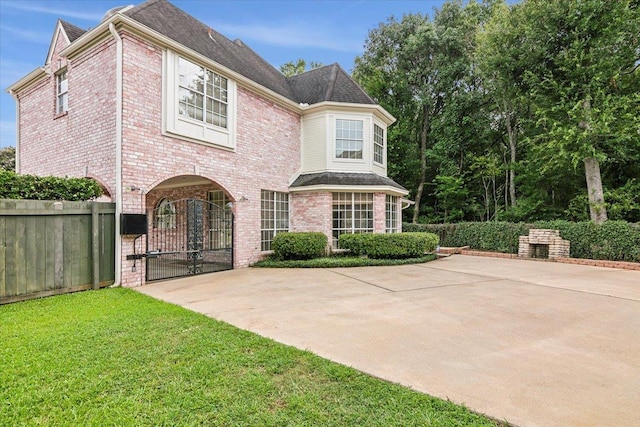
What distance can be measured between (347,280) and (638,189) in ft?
43.6

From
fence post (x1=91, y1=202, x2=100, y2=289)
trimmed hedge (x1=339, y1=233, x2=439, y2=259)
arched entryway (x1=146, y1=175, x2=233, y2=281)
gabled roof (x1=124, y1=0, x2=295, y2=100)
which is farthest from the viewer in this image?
trimmed hedge (x1=339, y1=233, x2=439, y2=259)

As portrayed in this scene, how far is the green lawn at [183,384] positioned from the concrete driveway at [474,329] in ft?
1.11

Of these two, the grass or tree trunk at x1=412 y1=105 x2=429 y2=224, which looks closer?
the grass

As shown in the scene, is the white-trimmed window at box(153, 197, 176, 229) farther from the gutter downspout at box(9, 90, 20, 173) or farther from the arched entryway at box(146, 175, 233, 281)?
the gutter downspout at box(9, 90, 20, 173)

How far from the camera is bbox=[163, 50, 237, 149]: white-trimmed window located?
779 centimetres

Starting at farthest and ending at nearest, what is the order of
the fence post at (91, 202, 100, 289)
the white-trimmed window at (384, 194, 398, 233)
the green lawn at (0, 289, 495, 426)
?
the white-trimmed window at (384, 194, 398, 233), the fence post at (91, 202, 100, 289), the green lawn at (0, 289, 495, 426)

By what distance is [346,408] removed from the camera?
90.4 inches

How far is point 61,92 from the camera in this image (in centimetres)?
879

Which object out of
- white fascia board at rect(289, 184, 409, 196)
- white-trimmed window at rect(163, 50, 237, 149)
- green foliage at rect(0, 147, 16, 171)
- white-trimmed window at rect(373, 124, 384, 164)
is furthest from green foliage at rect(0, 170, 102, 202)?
green foliage at rect(0, 147, 16, 171)

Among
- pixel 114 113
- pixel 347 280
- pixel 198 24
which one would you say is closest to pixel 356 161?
pixel 347 280

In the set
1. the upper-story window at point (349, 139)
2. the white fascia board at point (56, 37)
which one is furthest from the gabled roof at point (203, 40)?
the upper-story window at point (349, 139)

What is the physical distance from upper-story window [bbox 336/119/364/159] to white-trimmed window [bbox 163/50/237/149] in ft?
14.0

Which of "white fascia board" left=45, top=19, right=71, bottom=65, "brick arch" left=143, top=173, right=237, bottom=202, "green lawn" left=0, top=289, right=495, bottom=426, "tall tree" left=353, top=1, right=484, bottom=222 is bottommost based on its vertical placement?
"green lawn" left=0, top=289, right=495, bottom=426

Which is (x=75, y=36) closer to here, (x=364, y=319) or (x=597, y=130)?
(x=364, y=319)
